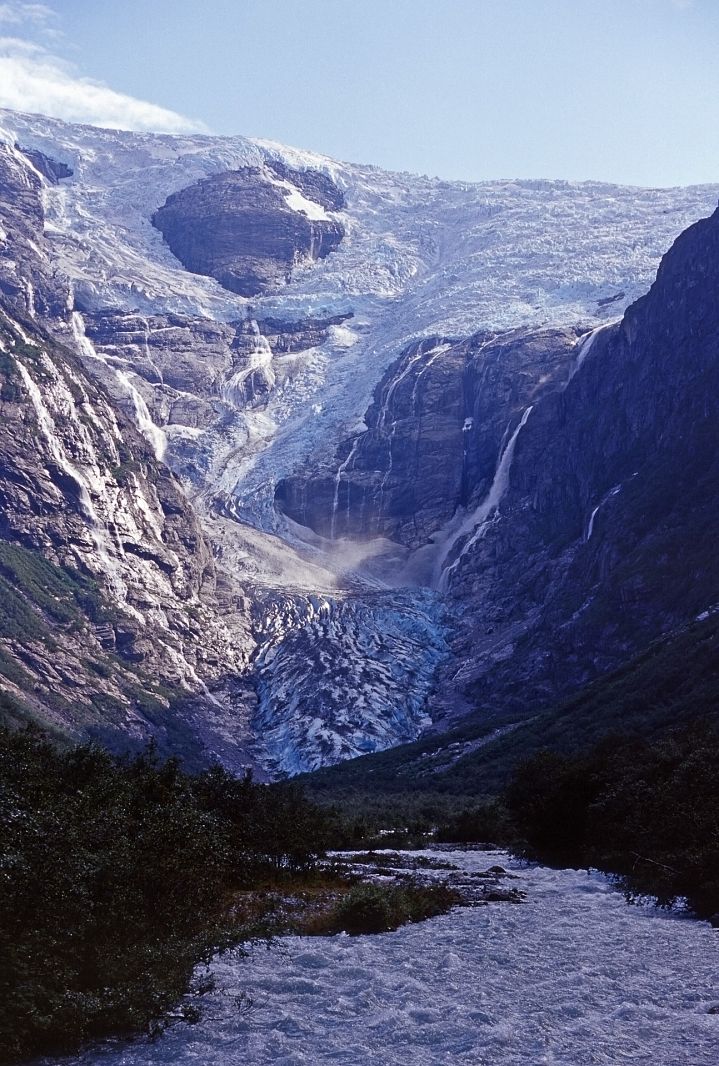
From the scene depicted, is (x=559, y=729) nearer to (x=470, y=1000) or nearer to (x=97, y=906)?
(x=470, y=1000)

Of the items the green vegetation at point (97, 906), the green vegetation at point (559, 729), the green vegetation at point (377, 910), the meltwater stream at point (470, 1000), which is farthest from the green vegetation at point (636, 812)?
the green vegetation at point (559, 729)

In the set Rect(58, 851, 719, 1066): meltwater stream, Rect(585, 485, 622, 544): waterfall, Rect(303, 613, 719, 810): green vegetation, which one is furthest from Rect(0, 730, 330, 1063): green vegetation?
Rect(585, 485, 622, 544): waterfall

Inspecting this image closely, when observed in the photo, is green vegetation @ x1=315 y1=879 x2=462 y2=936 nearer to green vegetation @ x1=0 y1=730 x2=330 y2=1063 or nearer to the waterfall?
green vegetation @ x1=0 y1=730 x2=330 y2=1063

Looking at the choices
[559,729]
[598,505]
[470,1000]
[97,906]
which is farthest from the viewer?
[598,505]

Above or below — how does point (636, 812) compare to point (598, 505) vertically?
below

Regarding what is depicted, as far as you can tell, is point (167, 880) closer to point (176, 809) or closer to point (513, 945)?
point (176, 809)

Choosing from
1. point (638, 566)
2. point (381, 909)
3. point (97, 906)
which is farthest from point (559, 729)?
point (97, 906)

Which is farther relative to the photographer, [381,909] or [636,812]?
[636,812]
